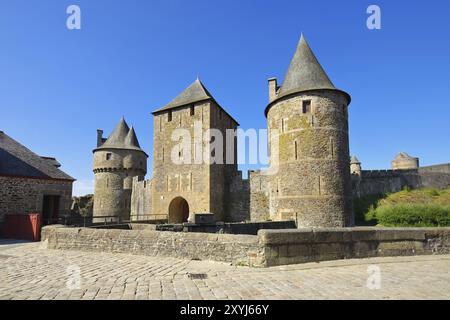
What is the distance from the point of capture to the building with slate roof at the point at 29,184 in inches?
501

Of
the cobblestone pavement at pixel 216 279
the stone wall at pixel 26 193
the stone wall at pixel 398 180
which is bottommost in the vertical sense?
the cobblestone pavement at pixel 216 279

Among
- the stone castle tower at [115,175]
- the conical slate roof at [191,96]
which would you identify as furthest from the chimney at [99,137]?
the conical slate roof at [191,96]

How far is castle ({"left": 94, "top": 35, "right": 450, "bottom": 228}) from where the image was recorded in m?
15.2

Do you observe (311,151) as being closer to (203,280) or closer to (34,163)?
(203,280)

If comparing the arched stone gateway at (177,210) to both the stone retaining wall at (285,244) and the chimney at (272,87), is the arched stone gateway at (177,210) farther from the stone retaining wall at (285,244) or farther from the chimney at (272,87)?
the stone retaining wall at (285,244)

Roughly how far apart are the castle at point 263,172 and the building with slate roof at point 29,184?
718 centimetres

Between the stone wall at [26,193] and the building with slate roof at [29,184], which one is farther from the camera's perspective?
the building with slate roof at [29,184]

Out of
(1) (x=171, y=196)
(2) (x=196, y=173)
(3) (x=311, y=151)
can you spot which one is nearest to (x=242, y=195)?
(2) (x=196, y=173)

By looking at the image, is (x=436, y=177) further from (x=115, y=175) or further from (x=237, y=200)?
(x=115, y=175)

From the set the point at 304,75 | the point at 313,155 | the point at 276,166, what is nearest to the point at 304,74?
the point at 304,75

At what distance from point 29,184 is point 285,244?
13763 mm

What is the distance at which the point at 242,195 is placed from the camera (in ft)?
67.3

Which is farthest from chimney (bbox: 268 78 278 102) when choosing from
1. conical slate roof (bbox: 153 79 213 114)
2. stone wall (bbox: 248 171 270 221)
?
stone wall (bbox: 248 171 270 221)
